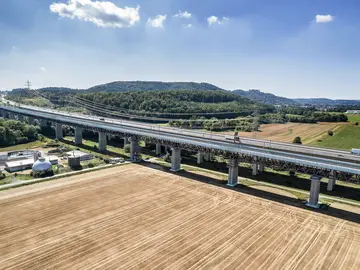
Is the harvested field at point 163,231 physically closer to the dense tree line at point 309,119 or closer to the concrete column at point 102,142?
the concrete column at point 102,142

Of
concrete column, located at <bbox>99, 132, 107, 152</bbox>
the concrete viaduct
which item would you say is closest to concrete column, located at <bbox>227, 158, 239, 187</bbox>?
the concrete viaduct

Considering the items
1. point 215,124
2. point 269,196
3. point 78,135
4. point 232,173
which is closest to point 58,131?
point 78,135

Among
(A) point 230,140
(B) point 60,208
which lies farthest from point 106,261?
(A) point 230,140

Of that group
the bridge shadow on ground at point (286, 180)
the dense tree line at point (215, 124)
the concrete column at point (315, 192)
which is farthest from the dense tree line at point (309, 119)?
the concrete column at point (315, 192)

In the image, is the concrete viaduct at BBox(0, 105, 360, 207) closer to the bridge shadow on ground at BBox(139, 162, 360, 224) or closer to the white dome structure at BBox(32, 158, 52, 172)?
the bridge shadow on ground at BBox(139, 162, 360, 224)

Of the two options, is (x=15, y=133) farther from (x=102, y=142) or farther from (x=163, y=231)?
(x=163, y=231)
